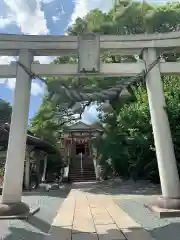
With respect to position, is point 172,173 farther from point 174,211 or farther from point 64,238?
point 64,238

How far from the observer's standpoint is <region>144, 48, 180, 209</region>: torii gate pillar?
6.62 metres

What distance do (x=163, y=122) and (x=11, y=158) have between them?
12.9 ft

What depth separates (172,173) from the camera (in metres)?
6.70

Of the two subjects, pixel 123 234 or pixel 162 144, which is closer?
pixel 123 234

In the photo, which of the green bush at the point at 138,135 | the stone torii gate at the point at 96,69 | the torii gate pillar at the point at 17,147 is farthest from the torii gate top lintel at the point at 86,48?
the green bush at the point at 138,135

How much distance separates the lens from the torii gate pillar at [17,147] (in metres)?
6.28

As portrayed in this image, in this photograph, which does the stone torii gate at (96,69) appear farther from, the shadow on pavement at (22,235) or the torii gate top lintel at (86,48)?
the shadow on pavement at (22,235)

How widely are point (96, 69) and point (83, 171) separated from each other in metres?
18.2

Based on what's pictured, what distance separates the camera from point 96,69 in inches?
279

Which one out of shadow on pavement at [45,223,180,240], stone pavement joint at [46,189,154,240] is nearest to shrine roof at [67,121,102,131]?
stone pavement joint at [46,189,154,240]

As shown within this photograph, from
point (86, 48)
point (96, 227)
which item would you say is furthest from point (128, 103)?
point (96, 227)

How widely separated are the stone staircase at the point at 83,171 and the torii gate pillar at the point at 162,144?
16524 millimetres

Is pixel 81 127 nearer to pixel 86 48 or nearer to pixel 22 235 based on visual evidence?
pixel 86 48

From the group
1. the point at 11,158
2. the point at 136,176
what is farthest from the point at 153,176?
the point at 11,158
